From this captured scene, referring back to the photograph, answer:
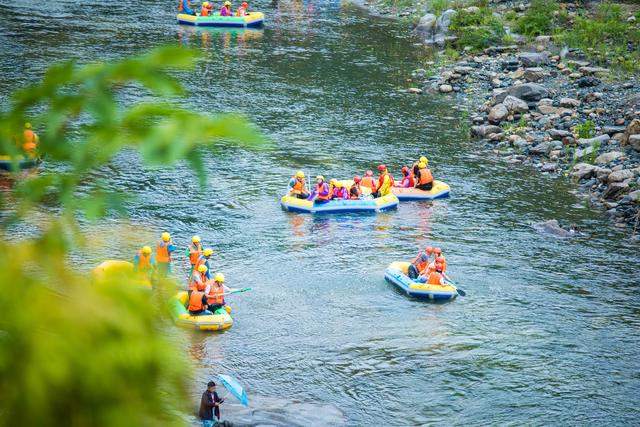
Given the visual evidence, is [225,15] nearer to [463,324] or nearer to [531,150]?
[531,150]

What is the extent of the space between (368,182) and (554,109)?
34.6 feet

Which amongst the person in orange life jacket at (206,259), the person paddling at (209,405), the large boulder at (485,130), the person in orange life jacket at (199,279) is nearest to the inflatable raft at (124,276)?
the person paddling at (209,405)

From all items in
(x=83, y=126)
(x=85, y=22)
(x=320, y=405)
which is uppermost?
(x=83, y=126)

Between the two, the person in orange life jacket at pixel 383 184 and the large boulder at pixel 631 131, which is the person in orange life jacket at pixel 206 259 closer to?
the person in orange life jacket at pixel 383 184

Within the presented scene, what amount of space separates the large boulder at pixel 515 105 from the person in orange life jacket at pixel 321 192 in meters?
11.1

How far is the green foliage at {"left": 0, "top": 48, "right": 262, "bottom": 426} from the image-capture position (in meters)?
2.56

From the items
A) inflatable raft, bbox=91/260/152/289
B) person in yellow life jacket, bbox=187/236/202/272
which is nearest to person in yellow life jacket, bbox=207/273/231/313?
person in yellow life jacket, bbox=187/236/202/272

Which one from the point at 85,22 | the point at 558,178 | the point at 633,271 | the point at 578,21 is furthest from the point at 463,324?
the point at 85,22

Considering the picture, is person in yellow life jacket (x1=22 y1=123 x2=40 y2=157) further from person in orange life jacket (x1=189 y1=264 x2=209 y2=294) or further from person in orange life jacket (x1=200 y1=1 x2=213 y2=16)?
person in orange life jacket (x1=200 y1=1 x2=213 y2=16)

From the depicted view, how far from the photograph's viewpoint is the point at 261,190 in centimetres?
2839

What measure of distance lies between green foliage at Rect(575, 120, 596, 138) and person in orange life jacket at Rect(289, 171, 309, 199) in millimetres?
11279

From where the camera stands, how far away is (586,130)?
108 ft

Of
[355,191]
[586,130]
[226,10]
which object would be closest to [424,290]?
[355,191]

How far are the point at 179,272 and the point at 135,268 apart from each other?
19527mm
